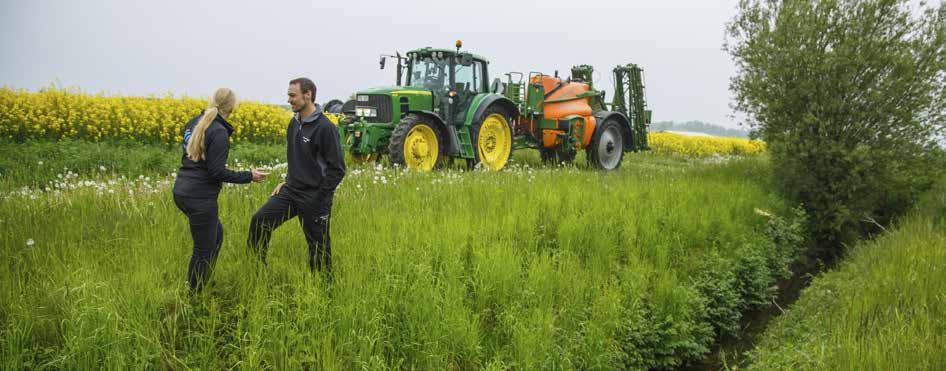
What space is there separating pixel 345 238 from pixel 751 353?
3.63m

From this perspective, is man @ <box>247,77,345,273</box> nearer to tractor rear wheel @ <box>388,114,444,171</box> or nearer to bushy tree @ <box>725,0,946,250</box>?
tractor rear wheel @ <box>388,114,444,171</box>

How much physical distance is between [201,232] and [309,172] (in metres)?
0.80

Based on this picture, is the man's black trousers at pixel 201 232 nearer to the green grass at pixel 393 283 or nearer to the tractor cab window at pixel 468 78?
the green grass at pixel 393 283

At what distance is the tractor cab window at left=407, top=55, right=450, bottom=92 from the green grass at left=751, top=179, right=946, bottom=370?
258 inches

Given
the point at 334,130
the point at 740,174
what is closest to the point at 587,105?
the point at 740,174

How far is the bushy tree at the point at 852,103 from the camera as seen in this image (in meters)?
9.25

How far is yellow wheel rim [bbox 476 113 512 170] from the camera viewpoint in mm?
11031

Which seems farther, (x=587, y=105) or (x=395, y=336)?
(x=587, y=105)

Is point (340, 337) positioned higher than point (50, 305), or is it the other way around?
point (50, 305)

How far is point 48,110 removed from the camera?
11.6 meters

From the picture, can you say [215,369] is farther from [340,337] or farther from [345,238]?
[345,238]

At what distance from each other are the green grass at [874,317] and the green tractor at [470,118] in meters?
5.73

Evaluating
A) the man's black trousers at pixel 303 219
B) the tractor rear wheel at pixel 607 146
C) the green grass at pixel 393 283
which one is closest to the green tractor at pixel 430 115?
the green grass at pixel 393 283

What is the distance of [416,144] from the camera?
9664 mm
